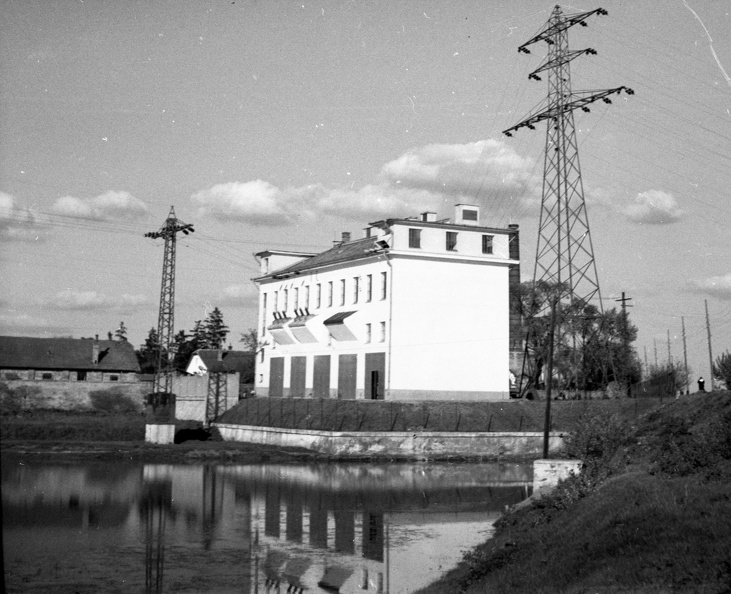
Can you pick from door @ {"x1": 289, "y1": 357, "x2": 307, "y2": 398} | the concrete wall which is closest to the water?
door @ {"x1": 289, "y1": 357, "x2": 307, "y2": 398}

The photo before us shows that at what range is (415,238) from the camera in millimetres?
54406

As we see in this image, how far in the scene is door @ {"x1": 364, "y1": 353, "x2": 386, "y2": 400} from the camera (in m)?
54.1

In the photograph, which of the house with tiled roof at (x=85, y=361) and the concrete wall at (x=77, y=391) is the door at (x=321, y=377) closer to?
the concrete wall at (x=77, y=391)

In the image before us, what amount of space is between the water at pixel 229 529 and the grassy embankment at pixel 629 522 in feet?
7.82

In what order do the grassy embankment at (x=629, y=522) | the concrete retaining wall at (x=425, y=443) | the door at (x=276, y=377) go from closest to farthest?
the grassy embankment at (x=629, y=522)
the concrete retaining wall at (x=425, y=443)
the door at (x=276, y=377)

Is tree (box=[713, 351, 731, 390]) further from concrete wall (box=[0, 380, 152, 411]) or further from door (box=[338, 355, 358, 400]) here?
concrete wall (box=[0, 380, 152, 411])

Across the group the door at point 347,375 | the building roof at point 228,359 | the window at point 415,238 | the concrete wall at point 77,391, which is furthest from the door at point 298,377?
the building roof at point 228,359

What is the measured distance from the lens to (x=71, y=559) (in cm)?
1948

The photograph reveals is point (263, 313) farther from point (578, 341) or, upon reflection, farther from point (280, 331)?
point (578, 341)

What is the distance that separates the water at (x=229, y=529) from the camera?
1823 centimetres

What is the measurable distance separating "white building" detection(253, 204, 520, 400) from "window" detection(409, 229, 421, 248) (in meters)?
0.06

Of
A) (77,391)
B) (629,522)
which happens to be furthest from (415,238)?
(629,522)

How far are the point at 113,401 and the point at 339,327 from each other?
67.0 ft

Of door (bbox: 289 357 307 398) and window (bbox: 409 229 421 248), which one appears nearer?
window (bbox: 409 229 421 248)
